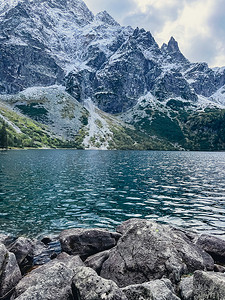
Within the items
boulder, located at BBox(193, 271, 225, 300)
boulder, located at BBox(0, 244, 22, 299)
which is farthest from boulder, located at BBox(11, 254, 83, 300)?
boulder, located at BBox(193, 271, 225, 300)

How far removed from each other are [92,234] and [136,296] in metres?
7.99

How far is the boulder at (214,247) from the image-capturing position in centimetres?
1583

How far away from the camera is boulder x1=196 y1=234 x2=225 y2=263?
51.9ft

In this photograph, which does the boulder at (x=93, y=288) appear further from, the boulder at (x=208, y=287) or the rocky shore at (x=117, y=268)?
the boulder at (x=208, y=287)

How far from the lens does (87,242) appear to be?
16422 millimetres

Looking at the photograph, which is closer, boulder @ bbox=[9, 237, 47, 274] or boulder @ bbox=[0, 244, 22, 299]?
boulder @ bbox=[0, 244, 22, 299]

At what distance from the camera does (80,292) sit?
9.13 m

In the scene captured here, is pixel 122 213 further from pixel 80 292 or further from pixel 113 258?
pixel 80 292

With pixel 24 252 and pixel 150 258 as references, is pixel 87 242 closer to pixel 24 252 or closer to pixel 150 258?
pixel 24 252

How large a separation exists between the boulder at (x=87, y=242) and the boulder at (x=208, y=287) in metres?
8.36

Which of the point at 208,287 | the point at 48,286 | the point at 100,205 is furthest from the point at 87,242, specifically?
the point at 100,205

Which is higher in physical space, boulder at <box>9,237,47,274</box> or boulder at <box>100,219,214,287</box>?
boulder at <box>100,219,214,287</box>

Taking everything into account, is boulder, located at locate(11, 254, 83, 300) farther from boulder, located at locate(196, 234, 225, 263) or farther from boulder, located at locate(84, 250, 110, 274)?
boulder, located at locate(196, 234, 225, 263)

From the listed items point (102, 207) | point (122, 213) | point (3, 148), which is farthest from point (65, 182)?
point (3, 148)
